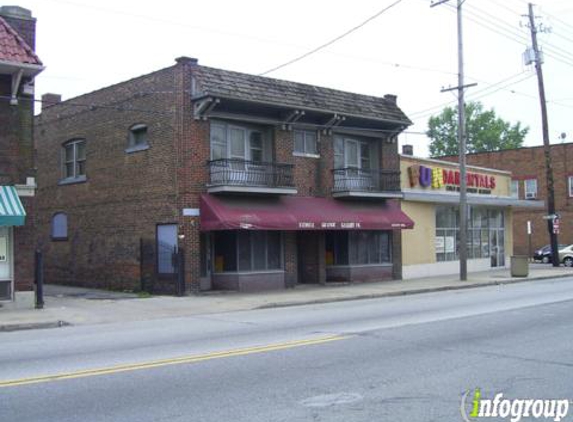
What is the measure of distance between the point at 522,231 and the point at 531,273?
19566 millimetres

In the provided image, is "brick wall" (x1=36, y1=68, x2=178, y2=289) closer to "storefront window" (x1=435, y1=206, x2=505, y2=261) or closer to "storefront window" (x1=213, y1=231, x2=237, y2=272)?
"storefront window" (x1=213, y1=231, x2=237, y2=272)

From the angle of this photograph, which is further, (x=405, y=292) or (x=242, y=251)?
(x=405, y=292)

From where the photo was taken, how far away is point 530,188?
5031 cm

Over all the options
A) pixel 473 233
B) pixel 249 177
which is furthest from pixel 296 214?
pixel 473 233

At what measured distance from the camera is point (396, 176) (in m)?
27.9

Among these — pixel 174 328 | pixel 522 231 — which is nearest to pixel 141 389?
pixel 174 328

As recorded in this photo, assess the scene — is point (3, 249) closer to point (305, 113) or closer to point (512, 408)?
point (305, 113)

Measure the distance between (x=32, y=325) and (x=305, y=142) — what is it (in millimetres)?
13181

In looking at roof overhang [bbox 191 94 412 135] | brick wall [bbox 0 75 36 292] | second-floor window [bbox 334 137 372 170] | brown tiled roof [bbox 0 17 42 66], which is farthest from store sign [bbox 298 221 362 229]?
brown tiled roof [bbox 0 17 42 66]

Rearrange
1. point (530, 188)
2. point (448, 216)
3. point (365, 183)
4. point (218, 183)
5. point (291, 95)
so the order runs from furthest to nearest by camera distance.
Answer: point (530, 188)
point (448, 216)
point (365, 183)
point (291, 95)
point (218, 183)

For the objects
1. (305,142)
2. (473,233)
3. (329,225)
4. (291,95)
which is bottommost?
(473,233)

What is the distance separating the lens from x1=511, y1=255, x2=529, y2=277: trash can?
29.2m

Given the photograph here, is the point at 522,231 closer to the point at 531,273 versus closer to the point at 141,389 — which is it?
the point at 531,273

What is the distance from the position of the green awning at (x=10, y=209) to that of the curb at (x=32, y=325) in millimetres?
3308
